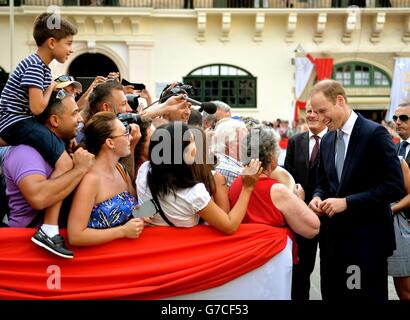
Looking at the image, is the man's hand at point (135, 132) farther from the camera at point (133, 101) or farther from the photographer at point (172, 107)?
the camera at point (133, 101)

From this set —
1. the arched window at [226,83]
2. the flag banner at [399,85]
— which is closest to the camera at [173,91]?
the flag banner at [399,85]

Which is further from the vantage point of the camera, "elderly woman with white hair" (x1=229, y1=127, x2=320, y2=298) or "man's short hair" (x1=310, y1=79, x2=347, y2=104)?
"man's short hair" (x1=310, y1=79, x2=347, y2=104)

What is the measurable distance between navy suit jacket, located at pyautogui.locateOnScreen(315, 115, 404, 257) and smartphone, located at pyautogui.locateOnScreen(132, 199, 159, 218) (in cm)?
138

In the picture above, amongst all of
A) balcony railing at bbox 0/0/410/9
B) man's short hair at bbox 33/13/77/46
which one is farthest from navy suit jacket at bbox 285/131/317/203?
balcony railing at bbox 0/0/410/9

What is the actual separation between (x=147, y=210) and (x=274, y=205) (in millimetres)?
858

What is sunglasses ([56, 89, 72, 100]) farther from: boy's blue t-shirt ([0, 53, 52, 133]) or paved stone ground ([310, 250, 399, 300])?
paved stone ground ([310, 250, 399, 300])

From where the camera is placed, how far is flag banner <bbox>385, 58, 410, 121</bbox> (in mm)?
18797

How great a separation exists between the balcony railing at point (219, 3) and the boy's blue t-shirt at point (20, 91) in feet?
57.0

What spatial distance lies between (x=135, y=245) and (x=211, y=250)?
0.49 metres

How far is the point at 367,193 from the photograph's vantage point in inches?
154

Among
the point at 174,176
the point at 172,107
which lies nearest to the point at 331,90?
the point at 172,107

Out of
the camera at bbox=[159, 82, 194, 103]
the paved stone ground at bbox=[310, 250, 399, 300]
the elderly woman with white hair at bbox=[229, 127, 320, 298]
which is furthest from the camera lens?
the paved stone ground at bbox=[310, 250, 399, 300]

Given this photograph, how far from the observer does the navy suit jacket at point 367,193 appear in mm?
3926
